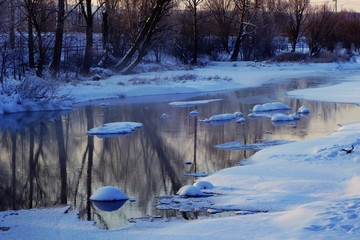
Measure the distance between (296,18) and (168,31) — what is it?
16299 millimetres

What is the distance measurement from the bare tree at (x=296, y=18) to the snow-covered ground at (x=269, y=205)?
35.4 meters

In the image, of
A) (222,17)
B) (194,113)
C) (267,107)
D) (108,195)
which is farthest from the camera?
(222,17)

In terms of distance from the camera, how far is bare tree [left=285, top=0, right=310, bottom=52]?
4253cm

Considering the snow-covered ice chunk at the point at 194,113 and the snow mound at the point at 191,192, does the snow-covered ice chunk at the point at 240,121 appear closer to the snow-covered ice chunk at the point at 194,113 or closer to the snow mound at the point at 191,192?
the snow-covered ice chunk at the point at 194,113

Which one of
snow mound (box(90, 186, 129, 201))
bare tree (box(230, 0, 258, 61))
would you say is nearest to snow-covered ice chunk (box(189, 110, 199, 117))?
snow mound (box(90, 186, 129, 201))

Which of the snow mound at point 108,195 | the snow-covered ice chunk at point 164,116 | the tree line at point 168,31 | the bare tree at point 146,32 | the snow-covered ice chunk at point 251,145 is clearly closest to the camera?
the snow mound at point 108,195

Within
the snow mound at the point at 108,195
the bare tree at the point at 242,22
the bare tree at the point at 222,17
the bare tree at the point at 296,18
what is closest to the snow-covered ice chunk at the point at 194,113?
the snow mound at the point at 108,195

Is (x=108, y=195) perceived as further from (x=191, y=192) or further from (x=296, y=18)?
(x=296, y=18)

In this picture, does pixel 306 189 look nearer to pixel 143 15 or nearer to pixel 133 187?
pixel 133 187

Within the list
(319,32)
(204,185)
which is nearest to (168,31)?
(319,32)

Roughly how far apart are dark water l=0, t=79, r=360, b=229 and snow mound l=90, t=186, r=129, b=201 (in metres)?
0.15

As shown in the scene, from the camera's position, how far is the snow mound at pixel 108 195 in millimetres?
5672

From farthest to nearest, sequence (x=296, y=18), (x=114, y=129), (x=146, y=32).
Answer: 1. (x=296, y=18)
2. (x=146, y=32)
3. (x=114, y=129)

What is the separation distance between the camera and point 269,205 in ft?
17.3
